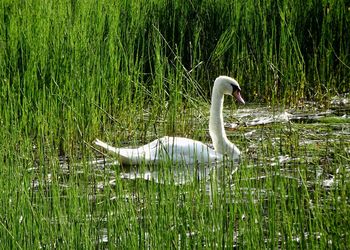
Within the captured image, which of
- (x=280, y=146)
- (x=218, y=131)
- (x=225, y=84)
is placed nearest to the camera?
(x=280, y=146)

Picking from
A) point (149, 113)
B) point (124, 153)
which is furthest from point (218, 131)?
point (124, 153)

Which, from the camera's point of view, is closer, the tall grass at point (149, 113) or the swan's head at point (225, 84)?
the tall grass at point (149, 113)

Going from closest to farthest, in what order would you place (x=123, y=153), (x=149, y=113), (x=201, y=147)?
(x=123, y=153)
(x=201, y=147)
(x=149, y=113)

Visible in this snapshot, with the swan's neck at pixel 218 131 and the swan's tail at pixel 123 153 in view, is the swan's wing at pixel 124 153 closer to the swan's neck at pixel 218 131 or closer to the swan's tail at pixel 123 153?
the swan's tail at pixel 123 153

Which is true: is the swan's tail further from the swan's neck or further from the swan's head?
the swan's head

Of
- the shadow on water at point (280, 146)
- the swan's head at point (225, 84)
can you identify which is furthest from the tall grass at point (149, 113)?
the swan's head at point (225, 84)

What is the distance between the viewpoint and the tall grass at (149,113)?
4453mm

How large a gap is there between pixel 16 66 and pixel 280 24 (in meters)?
2.85

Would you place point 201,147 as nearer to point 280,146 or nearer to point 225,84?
point 280,146

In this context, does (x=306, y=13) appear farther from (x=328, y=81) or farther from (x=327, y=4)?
(x=328, y=81)

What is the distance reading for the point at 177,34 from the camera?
920 centimetres

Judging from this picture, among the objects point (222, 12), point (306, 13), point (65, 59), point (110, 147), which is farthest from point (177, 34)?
point (110, 147)

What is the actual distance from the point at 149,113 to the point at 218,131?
699 millimetres

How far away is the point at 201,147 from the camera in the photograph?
685cm
